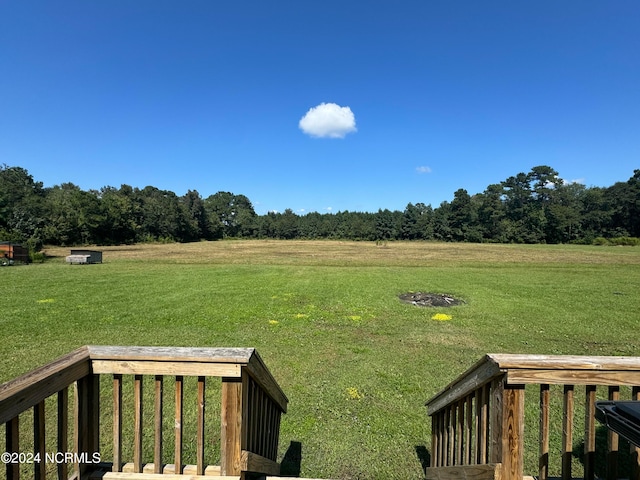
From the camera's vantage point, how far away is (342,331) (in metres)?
7.41

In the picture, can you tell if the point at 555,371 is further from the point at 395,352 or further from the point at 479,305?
the point at 479,305

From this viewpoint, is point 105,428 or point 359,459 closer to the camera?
point 359,459

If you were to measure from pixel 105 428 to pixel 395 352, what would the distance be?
15.6ft

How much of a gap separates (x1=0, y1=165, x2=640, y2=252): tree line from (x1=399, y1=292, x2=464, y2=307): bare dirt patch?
130 feet

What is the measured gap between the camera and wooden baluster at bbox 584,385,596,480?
5.56 ft

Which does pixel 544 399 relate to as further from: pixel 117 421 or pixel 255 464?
pixel 117 421

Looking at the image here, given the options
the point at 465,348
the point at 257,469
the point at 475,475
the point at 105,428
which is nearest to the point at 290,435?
the point at 257,469

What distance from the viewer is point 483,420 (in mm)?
1911

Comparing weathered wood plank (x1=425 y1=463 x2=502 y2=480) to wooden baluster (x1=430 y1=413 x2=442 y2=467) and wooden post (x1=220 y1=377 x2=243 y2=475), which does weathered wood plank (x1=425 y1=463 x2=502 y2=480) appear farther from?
wooden post (x1=220 y1=377 x2=243 y2=475)

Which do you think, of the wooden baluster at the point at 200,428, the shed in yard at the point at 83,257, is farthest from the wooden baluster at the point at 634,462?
the shed in yard at the point at 83,257

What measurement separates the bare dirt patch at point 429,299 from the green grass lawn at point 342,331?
370mm

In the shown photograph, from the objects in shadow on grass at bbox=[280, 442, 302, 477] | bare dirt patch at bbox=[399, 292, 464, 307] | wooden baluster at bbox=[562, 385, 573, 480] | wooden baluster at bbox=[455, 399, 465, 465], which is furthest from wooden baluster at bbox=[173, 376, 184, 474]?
bare dirt patch at bbox=[399, 292, 464, 307]

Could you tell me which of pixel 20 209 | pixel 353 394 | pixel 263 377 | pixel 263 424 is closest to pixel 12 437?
pixel 263 377

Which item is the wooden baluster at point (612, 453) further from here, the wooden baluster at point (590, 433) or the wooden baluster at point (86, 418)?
the wooden baluster at point (86, 418)
